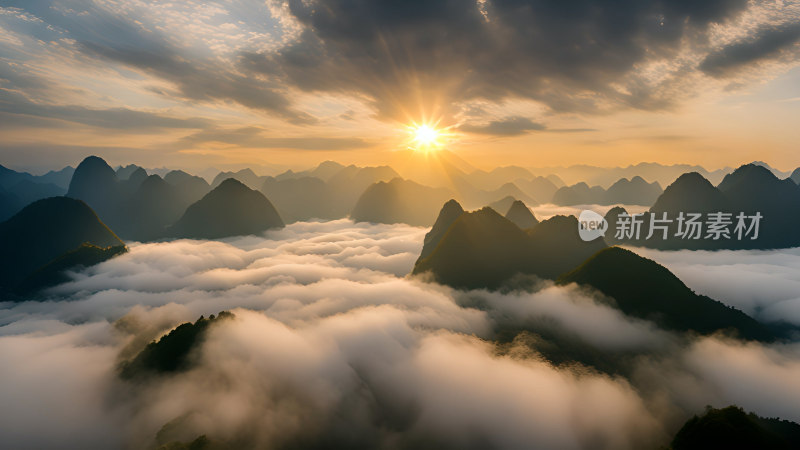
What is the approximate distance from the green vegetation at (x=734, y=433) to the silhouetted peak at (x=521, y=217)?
125 meters

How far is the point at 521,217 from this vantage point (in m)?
162

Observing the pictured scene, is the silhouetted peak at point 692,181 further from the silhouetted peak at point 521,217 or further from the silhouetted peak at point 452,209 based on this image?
the silhouetted peak at point 452,209

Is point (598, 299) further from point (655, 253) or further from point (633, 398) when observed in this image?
point (655, 253)

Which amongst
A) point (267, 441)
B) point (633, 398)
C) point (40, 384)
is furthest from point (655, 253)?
point (40, 384)

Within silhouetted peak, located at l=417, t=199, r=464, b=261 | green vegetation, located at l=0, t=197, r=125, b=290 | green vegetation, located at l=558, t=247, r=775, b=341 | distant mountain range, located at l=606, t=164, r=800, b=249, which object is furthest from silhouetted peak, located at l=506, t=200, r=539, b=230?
green vegetation, located at l=0, t=197, r=125, b=290

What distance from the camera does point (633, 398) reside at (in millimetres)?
62938

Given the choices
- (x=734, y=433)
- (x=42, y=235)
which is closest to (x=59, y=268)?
(x=42, y=235)

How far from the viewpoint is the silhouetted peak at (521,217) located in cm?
16012

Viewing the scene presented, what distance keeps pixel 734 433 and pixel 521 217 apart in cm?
13345

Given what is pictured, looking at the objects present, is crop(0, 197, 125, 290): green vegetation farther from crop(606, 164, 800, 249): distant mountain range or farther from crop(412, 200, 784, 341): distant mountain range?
crop(606, 164, 800, 249): distant mountain range

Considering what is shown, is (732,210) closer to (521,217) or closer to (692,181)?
(692,181)

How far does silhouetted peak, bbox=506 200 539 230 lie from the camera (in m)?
160

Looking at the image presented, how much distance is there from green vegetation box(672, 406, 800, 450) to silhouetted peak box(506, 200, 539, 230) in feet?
409

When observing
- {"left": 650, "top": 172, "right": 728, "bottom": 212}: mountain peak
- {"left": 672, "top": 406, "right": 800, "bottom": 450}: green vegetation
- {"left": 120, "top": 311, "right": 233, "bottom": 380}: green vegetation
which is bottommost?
{"left": 120, "top": 311, "right": 233, "bottom": 380}: green vegetation
